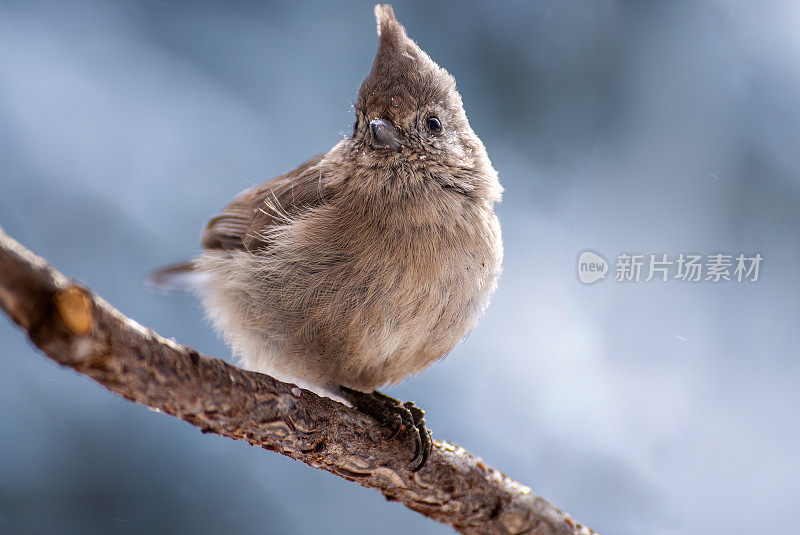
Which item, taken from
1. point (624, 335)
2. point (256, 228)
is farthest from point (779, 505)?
point (256, 228)

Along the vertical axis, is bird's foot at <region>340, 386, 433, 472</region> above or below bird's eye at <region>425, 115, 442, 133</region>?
below

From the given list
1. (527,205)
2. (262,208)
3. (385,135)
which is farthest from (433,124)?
(527,205)

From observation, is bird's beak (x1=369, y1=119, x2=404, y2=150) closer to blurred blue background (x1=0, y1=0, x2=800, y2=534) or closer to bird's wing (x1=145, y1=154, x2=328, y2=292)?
bird's wing (x1=145, y1=154, x2=328, y2=292)

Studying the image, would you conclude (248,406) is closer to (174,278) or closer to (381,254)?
(381,254)

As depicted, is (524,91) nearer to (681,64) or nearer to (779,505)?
(681,64)

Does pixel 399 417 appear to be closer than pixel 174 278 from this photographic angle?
Yes

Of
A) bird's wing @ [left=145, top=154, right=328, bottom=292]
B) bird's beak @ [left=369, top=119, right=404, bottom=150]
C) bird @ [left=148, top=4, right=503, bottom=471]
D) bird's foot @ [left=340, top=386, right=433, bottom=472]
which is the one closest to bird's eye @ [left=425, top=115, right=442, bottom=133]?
bird @ [left=148, top=4, right=503, bottom=471]

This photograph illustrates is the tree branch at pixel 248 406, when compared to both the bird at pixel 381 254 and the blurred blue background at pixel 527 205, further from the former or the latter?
the blurred blue background at pixel 527 205
